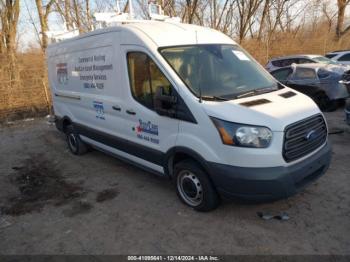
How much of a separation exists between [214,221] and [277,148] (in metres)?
1.19

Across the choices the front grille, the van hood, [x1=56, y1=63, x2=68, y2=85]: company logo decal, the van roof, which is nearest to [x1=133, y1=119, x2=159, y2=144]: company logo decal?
the van hood

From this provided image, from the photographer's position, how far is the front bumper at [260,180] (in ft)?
10.5

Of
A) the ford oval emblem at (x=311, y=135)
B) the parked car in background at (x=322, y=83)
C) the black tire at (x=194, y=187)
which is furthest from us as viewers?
the parked car in background at (x=322, y=83)

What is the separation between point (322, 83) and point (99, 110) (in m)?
6.36

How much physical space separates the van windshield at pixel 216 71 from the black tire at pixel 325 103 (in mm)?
5128

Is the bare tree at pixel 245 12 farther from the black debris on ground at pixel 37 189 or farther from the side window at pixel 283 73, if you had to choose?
the black debris on ground at pixel 37 189

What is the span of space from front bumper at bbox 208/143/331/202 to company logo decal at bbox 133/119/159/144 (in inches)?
39.8

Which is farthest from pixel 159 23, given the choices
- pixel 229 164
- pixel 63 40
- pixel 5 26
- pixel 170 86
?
pixel 5 26

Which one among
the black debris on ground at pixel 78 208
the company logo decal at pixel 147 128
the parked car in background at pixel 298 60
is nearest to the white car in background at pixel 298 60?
the parked car in background at pixel 298 60

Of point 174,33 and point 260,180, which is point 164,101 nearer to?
point 174,33

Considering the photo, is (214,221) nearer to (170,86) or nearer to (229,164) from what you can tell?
(229,164)

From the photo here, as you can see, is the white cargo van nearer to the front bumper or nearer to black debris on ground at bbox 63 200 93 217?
the front bumper

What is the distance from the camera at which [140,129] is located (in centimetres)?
437

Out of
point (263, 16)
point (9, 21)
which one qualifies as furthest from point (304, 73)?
point (9, 21)
